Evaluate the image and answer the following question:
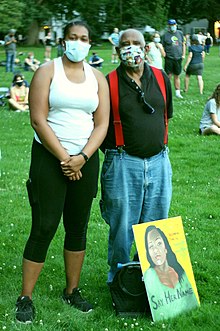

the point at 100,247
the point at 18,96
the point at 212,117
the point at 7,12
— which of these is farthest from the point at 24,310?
the point at 7,12

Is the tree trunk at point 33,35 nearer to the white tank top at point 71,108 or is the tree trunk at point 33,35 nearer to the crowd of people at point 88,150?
the crowd of people at point 88,150

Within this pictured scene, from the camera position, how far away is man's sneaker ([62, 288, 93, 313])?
206 inches

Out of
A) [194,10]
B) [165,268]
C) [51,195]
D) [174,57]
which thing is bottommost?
[194,10]

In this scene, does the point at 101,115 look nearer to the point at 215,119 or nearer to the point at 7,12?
the point at 215,119

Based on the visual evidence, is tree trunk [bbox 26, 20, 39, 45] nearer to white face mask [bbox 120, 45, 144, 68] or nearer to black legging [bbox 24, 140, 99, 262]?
white face mask [bbox 120, 45, 144, 68]

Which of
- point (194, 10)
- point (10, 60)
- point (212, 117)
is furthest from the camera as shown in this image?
point (194, 10)

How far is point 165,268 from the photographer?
17.0ft

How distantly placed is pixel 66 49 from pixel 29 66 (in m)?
23.1

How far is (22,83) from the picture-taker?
57.5ft

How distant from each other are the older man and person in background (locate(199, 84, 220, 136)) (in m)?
7.32

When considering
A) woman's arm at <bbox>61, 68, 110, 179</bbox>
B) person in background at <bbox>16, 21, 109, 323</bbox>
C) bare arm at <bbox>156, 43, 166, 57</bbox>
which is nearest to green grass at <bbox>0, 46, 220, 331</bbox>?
person in background at <bbox>16, 21, 109, 323</bbox>

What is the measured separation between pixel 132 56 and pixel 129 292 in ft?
5.65

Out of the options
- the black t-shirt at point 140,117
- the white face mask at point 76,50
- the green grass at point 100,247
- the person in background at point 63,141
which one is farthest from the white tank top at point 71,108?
the green grass at point 100,247

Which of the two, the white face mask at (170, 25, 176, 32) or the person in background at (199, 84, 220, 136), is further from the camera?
the white face mask at (170, 25, 176, 32)
